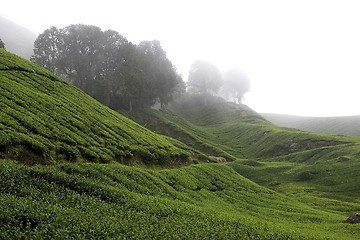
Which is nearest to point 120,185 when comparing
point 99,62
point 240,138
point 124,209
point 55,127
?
point 124,209

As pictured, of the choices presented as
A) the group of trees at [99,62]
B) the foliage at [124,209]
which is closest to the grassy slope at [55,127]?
the foliage at [124,209]

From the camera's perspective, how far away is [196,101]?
19700 cm

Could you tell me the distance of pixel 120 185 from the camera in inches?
1297

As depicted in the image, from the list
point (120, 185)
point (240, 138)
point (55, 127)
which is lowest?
point (240, 138)

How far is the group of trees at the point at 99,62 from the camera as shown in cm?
11075

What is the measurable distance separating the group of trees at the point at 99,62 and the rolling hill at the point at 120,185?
47.9 m

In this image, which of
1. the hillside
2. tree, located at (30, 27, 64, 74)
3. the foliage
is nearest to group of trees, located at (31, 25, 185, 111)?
tree, located at (30, 27, 64, 74)

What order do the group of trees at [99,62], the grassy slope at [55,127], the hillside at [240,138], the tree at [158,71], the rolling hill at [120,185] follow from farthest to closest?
the tree at [158,71], the group of trees at [99,62], the hillside at [240,138], the grassy slope at [55,127], the rolling hill at [120,185]

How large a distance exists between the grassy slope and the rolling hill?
0.45 feet

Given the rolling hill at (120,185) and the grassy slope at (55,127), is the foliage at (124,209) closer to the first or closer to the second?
the rolling hill at (120,185)

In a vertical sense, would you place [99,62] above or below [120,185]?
above

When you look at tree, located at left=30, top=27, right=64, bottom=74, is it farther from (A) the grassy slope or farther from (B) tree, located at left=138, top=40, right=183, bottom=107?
(A) the grassy slope

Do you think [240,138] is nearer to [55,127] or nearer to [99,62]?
[99,62]

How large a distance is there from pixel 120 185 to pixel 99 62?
85723 millimetres
